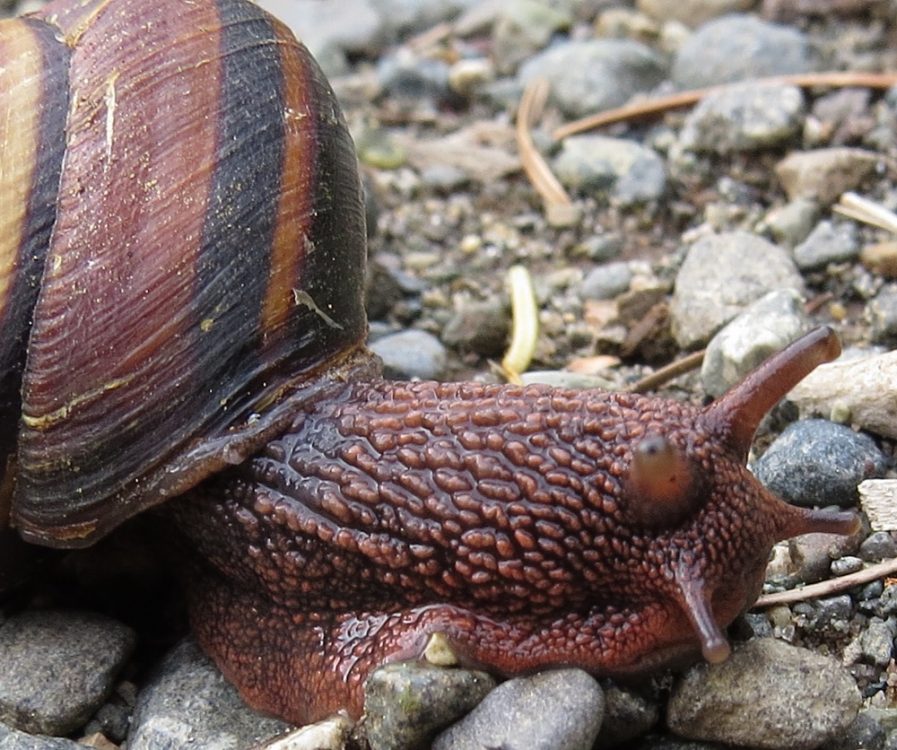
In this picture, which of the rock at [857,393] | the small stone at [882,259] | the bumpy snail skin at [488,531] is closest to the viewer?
the bumpy snail skin at [488,531]

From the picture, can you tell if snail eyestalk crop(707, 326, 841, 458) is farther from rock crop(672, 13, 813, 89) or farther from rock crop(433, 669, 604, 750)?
rock crop(672, 13, 813, 89)

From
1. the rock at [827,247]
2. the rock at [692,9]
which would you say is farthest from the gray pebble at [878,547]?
the rock at [692,9]

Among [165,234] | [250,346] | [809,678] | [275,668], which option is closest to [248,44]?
[165,234]

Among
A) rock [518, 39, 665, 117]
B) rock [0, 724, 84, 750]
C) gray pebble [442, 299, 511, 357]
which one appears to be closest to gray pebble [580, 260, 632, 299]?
gray pebble [442, 299, 511, 357]

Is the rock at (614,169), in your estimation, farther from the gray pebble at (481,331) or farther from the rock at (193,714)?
the rock at (193,714)

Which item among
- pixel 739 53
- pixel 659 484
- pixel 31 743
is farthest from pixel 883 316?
pixel 31 743

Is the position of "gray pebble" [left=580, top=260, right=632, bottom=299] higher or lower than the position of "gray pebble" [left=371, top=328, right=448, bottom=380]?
lower

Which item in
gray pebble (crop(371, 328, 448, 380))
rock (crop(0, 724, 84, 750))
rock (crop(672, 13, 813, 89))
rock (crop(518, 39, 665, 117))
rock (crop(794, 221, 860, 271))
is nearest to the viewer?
rock (crop(0, 724, 84, 750))

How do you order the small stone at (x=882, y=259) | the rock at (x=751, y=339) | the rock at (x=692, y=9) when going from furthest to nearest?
the rock at (x=692, y=9)
the small stone at (x=882, y=259)
the rock at (x=751, y=339)
